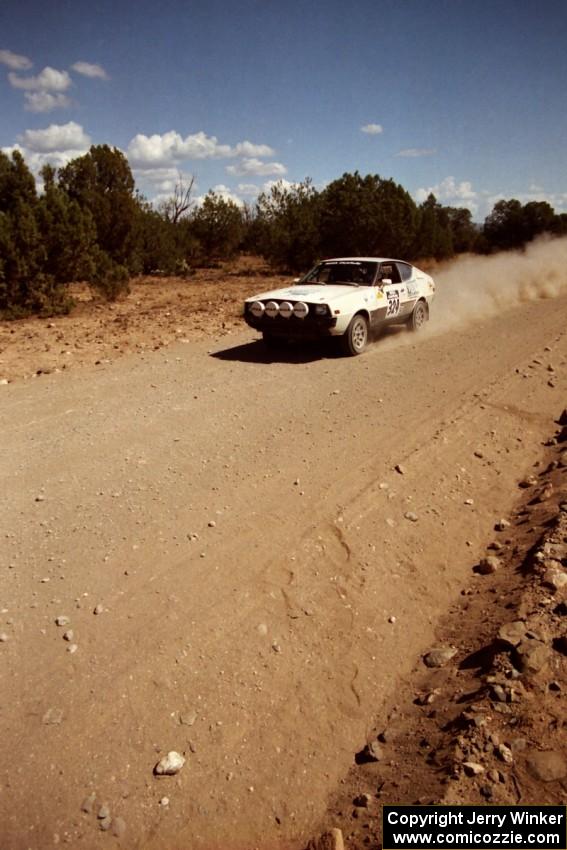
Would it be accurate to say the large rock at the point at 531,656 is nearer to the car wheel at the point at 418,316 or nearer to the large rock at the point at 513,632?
the large rock at the point at 513,632

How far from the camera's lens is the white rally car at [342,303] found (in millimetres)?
8203

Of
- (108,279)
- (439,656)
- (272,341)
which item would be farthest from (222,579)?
(108,279)

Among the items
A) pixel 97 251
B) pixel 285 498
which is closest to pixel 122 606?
pixel 285 498

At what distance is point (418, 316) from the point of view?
1080cm

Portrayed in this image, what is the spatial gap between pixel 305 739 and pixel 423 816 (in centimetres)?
64

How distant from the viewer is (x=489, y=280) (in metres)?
17.3

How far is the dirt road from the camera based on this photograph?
7.92 ft

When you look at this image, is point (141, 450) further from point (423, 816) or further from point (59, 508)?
point (423, 816)

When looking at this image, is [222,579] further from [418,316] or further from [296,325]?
[418,316]

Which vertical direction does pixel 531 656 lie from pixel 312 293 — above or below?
below

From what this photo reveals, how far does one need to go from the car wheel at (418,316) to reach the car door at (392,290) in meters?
0.68

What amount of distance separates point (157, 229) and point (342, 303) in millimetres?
15837

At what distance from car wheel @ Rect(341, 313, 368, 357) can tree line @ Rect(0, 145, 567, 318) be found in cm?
812

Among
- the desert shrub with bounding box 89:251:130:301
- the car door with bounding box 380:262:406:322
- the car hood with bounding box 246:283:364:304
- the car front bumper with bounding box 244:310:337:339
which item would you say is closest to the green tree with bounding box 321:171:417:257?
the desert shrub with bounding box 89:251:130:301
